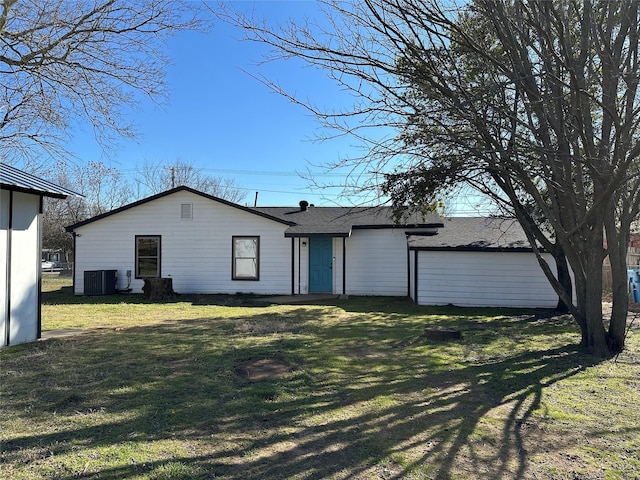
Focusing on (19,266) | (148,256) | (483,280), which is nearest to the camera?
(19,266)

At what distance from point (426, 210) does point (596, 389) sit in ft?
17.2

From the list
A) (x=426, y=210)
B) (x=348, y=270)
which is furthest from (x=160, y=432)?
(x=348, y=270)

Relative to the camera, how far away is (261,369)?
540cm

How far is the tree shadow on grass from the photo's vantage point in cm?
305

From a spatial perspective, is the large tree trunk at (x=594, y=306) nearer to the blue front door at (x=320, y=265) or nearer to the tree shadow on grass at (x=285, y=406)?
the tree shadow on grass at (x=285, y=406)

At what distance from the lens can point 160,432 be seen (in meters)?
3.50

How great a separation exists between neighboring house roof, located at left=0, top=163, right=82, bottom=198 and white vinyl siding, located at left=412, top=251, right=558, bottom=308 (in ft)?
30.8

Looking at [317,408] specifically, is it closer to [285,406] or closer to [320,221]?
[285,406]

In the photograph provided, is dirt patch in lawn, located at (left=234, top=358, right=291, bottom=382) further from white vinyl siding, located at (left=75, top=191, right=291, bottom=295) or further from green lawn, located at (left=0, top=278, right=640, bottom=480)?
white vinyl siding, located at (left=75, top=191, right=291, bottom=295)

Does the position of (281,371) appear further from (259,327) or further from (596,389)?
(596,389)

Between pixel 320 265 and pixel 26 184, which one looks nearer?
pixel 26 184

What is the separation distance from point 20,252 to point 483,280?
11266 mm

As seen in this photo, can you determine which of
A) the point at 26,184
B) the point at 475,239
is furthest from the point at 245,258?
the point at 26,184

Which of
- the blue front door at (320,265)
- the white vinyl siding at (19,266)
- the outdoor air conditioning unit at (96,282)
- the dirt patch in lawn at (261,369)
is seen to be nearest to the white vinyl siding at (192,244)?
→ the outdoor air conditioning unit at (96,282)
